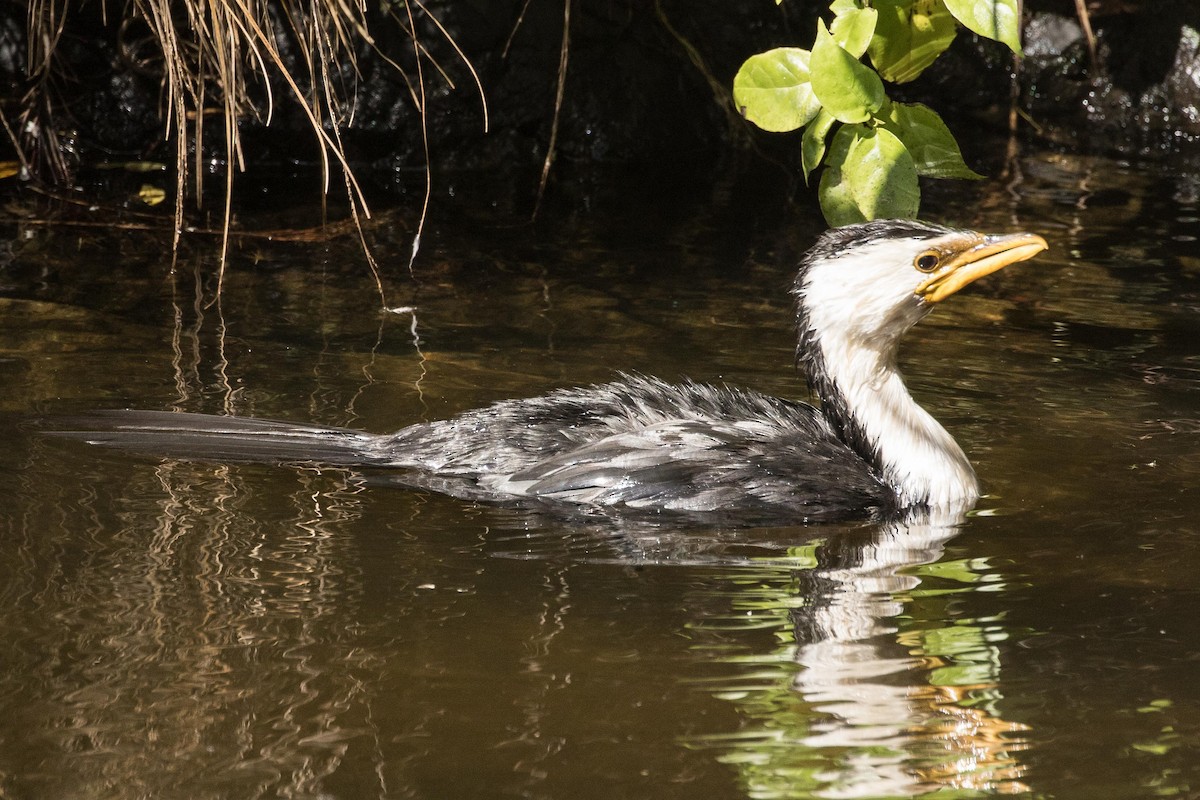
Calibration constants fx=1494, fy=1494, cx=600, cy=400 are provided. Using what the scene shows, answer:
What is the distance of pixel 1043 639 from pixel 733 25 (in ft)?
23.7

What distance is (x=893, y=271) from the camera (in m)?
4.93

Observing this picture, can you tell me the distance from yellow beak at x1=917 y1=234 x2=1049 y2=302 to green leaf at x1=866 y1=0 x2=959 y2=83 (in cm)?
103

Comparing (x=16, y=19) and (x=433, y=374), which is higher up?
(x=16, y=19)

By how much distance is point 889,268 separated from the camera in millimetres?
4926

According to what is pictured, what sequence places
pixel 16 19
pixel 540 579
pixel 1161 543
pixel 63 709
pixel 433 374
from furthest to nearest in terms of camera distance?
pixel 16 19 < pixel 433 374 < pixel 1161 543 < pixel 540 579 < pixel 63 709

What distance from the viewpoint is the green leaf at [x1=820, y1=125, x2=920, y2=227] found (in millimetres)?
3768

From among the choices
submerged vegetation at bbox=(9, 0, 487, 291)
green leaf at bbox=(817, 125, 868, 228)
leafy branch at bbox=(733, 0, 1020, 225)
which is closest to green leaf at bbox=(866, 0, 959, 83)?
leafy branch at bbox=(733, 0, 1020, 225)

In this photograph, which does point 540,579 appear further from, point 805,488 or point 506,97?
point 506,97

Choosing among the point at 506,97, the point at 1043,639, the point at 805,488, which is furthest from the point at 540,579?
the point at 506,97

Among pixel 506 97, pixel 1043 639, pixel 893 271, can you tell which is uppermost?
pixel 506 97

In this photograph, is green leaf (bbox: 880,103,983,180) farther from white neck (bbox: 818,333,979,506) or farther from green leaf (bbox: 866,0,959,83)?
white neck (bbox: 818,333,979,506)

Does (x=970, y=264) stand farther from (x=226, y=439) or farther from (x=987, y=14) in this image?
(x=226, y=439)

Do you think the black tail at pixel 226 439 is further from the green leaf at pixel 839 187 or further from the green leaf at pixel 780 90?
the green leaf at pixel 780 90

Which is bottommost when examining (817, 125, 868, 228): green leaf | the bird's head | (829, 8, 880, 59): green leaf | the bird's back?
the bird's back
